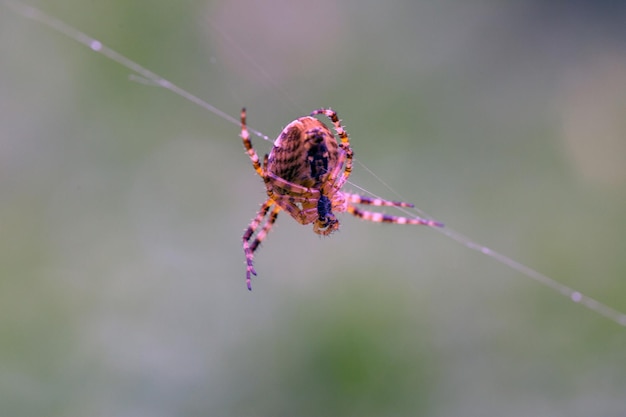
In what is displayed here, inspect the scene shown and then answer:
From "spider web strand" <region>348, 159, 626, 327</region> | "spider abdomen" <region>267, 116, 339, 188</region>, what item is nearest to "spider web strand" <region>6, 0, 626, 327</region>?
"spider web strand" <region>348, 159, 626, 327</region>

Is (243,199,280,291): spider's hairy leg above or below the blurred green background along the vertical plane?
below

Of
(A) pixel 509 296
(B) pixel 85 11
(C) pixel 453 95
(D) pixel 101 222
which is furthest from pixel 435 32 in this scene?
(D) pixel 101 222

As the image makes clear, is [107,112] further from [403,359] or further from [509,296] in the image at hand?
[509,296]

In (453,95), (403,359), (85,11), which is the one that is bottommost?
(403,359)

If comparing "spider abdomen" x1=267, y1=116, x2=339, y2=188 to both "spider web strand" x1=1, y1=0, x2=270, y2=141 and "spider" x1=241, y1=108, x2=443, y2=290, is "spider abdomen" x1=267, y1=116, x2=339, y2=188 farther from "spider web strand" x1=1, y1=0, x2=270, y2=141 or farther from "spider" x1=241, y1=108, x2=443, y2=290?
"spider web strand" x1=1, y1=0, x2=270, y2=141

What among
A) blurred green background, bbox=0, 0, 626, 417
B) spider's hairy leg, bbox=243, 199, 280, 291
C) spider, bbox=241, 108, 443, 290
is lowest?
spider's hairy leg, bbox=243, 199, 280, 291
